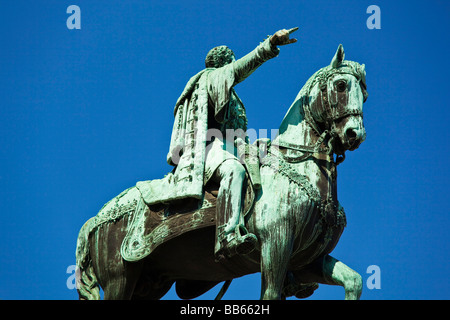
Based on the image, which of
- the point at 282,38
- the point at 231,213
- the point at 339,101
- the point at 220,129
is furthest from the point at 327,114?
the point at 231,213

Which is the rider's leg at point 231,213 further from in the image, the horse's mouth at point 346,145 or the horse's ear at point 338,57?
the horse's ear at point 338,57

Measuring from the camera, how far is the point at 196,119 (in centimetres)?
1548

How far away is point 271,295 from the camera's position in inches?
554

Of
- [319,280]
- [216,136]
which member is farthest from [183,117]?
[319,280]

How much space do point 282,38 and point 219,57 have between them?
60.5 inches

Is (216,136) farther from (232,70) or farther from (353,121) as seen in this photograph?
(353,121)

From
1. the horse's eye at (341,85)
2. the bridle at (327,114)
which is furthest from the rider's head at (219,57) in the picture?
the horse's eye at (341,85)

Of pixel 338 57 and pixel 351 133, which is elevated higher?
pixel 338 57

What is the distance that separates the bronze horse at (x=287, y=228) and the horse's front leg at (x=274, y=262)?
12 millimetres

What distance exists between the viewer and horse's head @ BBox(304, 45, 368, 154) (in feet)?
48.5

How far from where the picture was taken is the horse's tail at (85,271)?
50.6ft

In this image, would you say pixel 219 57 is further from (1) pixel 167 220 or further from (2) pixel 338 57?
(1) pixel 167 220
